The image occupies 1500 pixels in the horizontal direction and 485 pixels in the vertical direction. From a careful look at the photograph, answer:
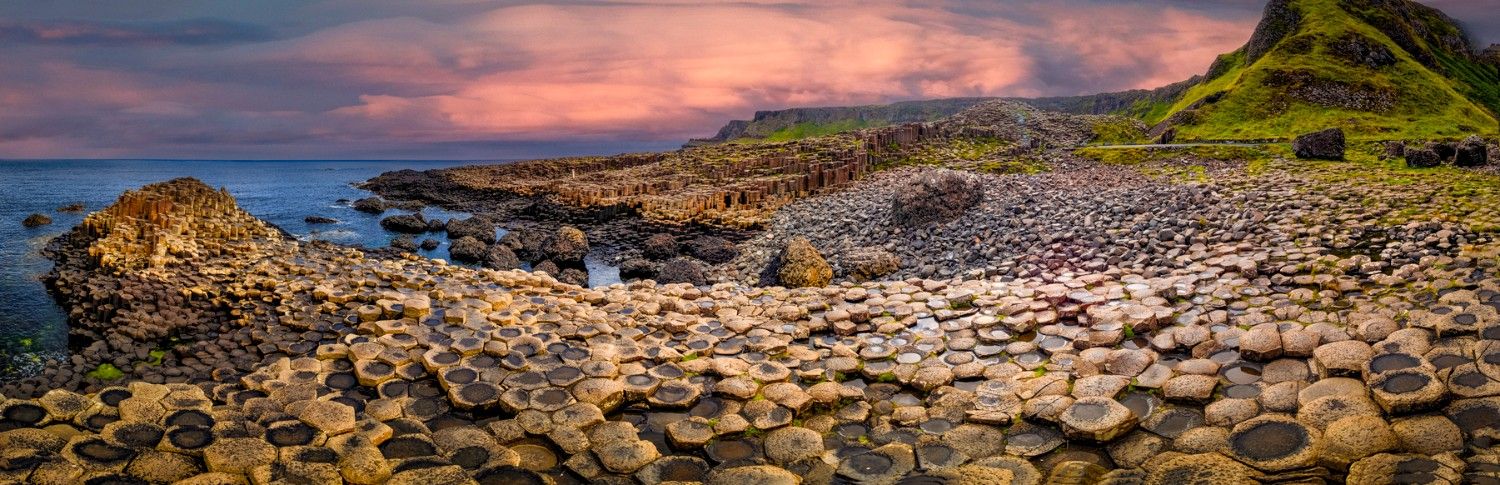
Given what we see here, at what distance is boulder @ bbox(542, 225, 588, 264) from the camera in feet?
76.8

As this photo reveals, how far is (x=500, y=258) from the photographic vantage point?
23797mm

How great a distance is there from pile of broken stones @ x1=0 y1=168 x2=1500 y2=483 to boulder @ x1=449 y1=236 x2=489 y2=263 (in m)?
12.2

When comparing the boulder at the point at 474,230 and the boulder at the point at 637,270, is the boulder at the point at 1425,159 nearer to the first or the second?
the boulder at the point at 637,270

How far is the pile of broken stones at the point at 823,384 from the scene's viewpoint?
5637 mm

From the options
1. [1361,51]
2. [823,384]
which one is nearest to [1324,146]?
[823,384]

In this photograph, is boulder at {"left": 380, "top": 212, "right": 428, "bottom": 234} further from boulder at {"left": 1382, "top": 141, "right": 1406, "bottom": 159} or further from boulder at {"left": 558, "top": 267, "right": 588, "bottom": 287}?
boulder at {"left": 1382, "top": 141, "right": 1406, "bottom": 159}

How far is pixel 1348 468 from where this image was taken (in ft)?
16.5

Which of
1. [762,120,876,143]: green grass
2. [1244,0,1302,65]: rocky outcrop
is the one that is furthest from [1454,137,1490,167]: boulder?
[762,120,876,143]: green grass

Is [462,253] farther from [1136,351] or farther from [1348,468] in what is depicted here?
[1348,468]

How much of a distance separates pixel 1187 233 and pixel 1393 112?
2226 inches

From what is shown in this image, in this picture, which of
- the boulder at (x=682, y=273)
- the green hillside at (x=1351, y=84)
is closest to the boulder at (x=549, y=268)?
the boulder at (x=682, y=273)

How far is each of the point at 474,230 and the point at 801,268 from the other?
65.9ft

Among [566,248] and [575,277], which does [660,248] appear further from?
[575,277]

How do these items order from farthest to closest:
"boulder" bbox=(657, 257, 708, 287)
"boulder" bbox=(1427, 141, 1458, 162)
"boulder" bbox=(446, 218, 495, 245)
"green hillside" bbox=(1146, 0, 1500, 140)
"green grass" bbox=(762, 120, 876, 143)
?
"green grass" bbox=(762, 120, 876, 143) → "green hillside" bbox=(1146, 0, 1500, 140) → "boulder" bbox=(446, 218, 495, 245) → "boulder" bbox=(1427, 141, 1458, 162) → "boulder" bbox=(657, 257, 708, 287)
